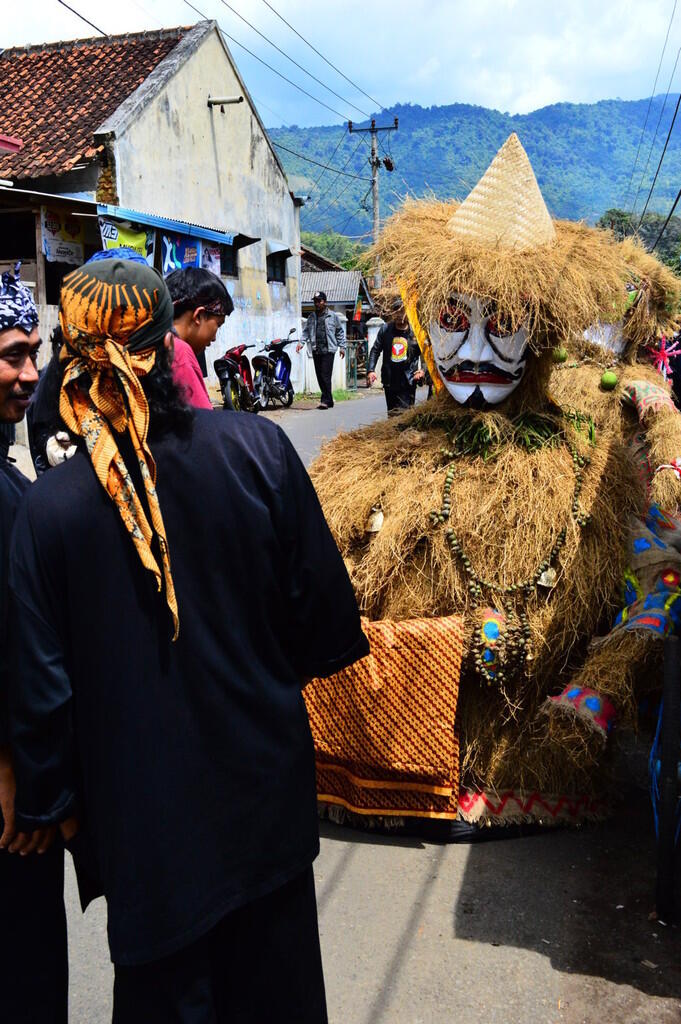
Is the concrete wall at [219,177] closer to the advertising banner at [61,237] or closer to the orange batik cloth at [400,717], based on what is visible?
the advertising banner at [61,237]

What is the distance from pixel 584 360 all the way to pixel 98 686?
4.39 m

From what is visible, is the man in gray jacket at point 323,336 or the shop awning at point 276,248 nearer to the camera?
the man in gray jacket at point 323,336

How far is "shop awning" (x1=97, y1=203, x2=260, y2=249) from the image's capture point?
1176 cm

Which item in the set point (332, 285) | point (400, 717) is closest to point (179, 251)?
point (400, 717)

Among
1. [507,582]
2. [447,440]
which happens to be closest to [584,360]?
[447,440]

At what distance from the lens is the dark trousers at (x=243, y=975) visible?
62.2 inches

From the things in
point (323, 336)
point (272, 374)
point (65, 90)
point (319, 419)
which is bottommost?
point (319, 419)

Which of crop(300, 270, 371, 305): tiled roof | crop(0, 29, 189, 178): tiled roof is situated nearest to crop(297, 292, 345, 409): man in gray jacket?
crop(0, 29, 189, 178): tiled roof

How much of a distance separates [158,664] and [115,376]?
1.61ft

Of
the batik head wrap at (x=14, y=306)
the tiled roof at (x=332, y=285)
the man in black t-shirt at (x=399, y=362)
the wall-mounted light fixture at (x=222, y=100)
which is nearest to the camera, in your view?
the batik head wrap at (x=14, y=306)

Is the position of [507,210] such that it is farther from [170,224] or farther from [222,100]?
[222,100]

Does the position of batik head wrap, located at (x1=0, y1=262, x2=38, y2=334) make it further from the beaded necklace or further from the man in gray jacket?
the man in gray jacket

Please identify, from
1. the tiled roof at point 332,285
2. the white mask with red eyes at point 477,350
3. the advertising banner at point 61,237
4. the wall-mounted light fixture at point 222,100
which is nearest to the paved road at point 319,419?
the advertising banner at point 61,237

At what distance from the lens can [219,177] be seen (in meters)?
17.9
